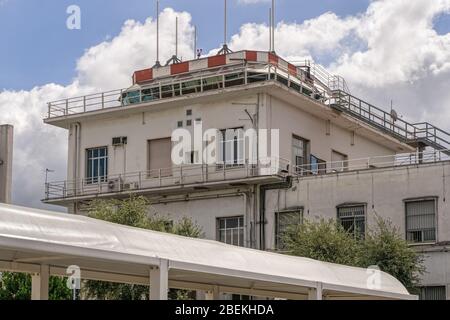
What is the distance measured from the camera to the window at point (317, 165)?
48606mm

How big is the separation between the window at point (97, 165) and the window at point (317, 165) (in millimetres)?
11363

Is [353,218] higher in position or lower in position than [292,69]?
lower

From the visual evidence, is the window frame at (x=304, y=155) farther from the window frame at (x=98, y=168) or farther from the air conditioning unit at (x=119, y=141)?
the window frame at (x=98, y=168)

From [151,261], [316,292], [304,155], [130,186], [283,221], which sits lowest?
[316,292]

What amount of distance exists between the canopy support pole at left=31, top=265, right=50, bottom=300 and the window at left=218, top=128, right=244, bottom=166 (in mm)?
30129

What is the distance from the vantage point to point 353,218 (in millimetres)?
42344

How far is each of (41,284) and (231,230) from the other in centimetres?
2939

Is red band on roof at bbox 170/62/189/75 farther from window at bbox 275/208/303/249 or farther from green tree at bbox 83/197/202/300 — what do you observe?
window at bbox 275/208/303/249

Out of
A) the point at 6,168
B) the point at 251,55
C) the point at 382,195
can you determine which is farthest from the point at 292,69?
the point at 6,168

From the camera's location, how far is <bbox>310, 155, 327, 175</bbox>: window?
48606 millimetres

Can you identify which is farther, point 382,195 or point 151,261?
point 382,195

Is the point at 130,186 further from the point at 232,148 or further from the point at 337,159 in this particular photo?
the point at 337,159

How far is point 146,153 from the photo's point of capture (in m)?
50.0
